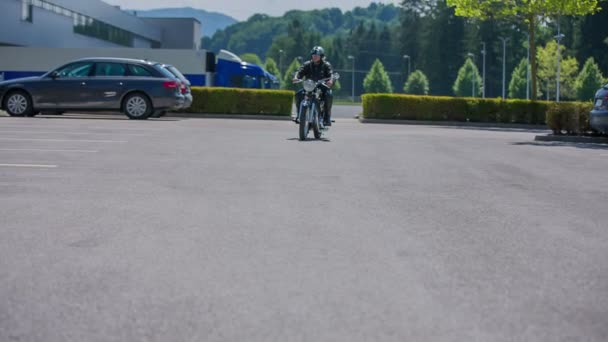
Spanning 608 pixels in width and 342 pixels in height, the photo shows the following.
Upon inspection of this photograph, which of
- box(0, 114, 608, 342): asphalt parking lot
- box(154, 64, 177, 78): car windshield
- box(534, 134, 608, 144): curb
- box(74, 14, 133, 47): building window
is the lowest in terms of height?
box(0, 114, 608, 342): asphalt parking lot

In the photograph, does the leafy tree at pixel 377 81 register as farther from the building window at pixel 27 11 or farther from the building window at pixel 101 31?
the building window at pixel 27 11

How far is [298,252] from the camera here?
19.9 ft

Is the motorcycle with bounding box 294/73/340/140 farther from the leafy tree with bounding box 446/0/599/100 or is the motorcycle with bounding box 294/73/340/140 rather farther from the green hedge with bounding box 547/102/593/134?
the leafy tree with bounding box 446/0/599/100

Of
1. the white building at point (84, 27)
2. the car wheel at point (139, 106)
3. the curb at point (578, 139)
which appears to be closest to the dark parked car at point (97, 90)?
the car wheel at point (139, 106)

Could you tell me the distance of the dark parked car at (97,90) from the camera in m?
24.7

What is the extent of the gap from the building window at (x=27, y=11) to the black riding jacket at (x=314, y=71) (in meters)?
39.3

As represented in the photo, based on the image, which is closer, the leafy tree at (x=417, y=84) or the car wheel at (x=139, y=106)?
the car wheel at (x=139, y=106)

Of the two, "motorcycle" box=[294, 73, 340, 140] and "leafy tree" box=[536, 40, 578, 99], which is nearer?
"motorcycle" box=[294, 73, 340, 140]

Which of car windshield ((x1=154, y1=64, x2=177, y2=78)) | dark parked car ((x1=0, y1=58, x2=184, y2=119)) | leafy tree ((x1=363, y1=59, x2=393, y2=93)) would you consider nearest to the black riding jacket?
dark parked car ((x1=0, y1=58, x2=184, y2=119))

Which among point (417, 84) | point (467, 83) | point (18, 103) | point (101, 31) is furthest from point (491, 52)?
point (18, 103)

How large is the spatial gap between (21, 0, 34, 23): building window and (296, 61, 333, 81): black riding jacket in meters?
39.3

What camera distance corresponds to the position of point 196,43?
9544 centimetres

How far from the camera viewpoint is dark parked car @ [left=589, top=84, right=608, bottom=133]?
1880 centimetres

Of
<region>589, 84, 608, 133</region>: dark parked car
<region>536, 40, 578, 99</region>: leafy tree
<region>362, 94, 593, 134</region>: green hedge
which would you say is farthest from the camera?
<region>536, 40, 578, 99</region>: leafy tree
